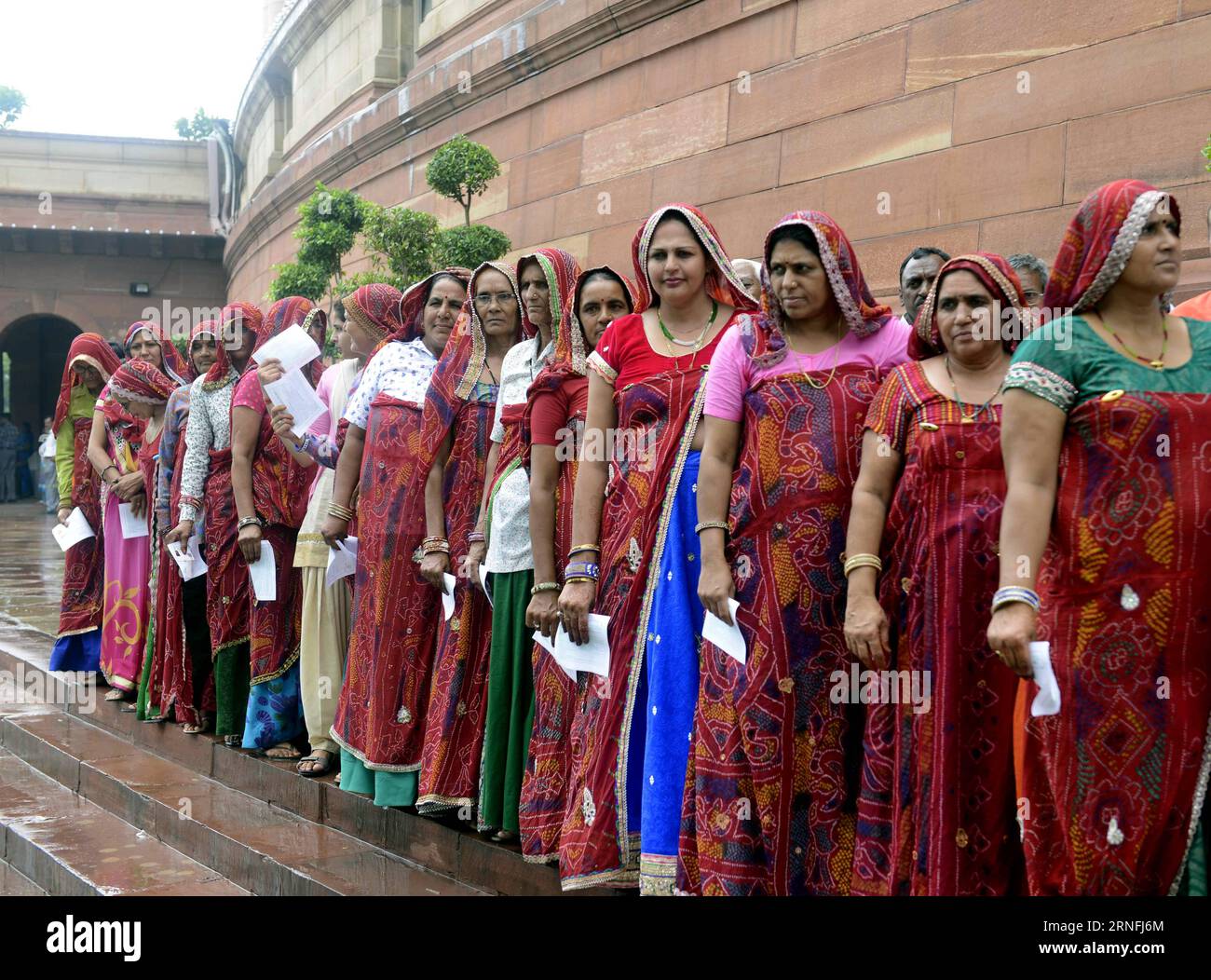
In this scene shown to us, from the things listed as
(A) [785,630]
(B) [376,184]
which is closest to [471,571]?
(A) [785,630]

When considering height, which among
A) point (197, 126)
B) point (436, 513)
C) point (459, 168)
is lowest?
point (436, 513)

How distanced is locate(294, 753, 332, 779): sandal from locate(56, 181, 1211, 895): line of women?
0.39 metres

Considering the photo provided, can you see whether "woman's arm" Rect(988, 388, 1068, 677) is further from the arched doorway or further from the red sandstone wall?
the arched doorway

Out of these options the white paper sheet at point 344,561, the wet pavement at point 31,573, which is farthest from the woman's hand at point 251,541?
the wet pavement at point 31,573

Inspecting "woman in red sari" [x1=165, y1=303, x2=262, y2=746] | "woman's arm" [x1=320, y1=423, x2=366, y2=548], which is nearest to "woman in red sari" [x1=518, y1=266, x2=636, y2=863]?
"woman's arm" [x1=320, y1=423, x2=366, y2=548]

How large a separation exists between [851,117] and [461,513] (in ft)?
11.8

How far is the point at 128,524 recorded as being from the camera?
7309 millimetres

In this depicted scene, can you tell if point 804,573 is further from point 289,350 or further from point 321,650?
point 289,350

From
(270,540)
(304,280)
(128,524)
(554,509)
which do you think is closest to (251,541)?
(270,540)

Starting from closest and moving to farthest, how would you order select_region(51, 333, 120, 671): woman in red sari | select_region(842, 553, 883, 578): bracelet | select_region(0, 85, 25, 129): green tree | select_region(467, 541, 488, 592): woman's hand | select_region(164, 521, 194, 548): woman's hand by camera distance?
select_region(842, 553, 883, 578): bracelet, select_region(467, 541, 488, 592): woman's hand, select_region(164, 521, 194, 548): woman's hand, select_region(51, 333, 120, 671): woman in red sari, select_region(0, 85, 25, 129): green tree

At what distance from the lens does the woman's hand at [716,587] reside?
Result: 329 cm

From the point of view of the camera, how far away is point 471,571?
4.55 metres

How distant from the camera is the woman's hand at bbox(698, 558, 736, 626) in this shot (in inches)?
129
